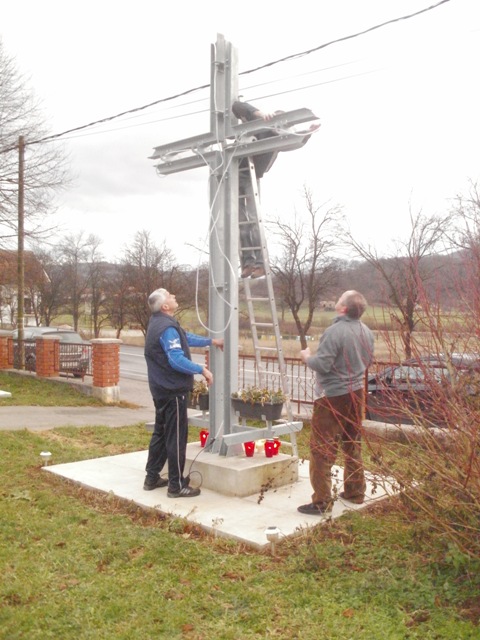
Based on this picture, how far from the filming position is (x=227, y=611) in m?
3.84

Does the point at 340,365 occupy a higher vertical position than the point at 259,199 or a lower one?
lower

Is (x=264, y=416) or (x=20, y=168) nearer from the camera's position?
(x=264, y=416)

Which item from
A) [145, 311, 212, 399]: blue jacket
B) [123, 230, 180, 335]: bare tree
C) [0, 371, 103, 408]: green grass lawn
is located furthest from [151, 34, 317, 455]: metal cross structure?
[123, 230, 180, 335]: bare tree

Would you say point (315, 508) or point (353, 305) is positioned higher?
point (353, 305)

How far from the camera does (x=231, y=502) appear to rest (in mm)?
5832

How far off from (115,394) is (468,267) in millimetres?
12637

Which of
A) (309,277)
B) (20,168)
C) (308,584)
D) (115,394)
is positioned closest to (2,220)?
(20,168)

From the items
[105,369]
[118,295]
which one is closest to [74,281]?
[118,295]

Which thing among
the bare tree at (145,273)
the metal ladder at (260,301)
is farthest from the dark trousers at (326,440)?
the bare tree at (145,273)

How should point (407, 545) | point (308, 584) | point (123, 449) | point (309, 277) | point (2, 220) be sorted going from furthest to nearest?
point (309, 277) → point (2, 220) → point (123, 449) → point (407, 545) → point (308, 584)

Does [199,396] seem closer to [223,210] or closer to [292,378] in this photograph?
[223,210]

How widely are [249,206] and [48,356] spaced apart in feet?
40.9

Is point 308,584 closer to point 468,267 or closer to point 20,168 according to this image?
point 468,267

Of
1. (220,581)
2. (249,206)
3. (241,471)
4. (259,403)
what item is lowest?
(220,581)
